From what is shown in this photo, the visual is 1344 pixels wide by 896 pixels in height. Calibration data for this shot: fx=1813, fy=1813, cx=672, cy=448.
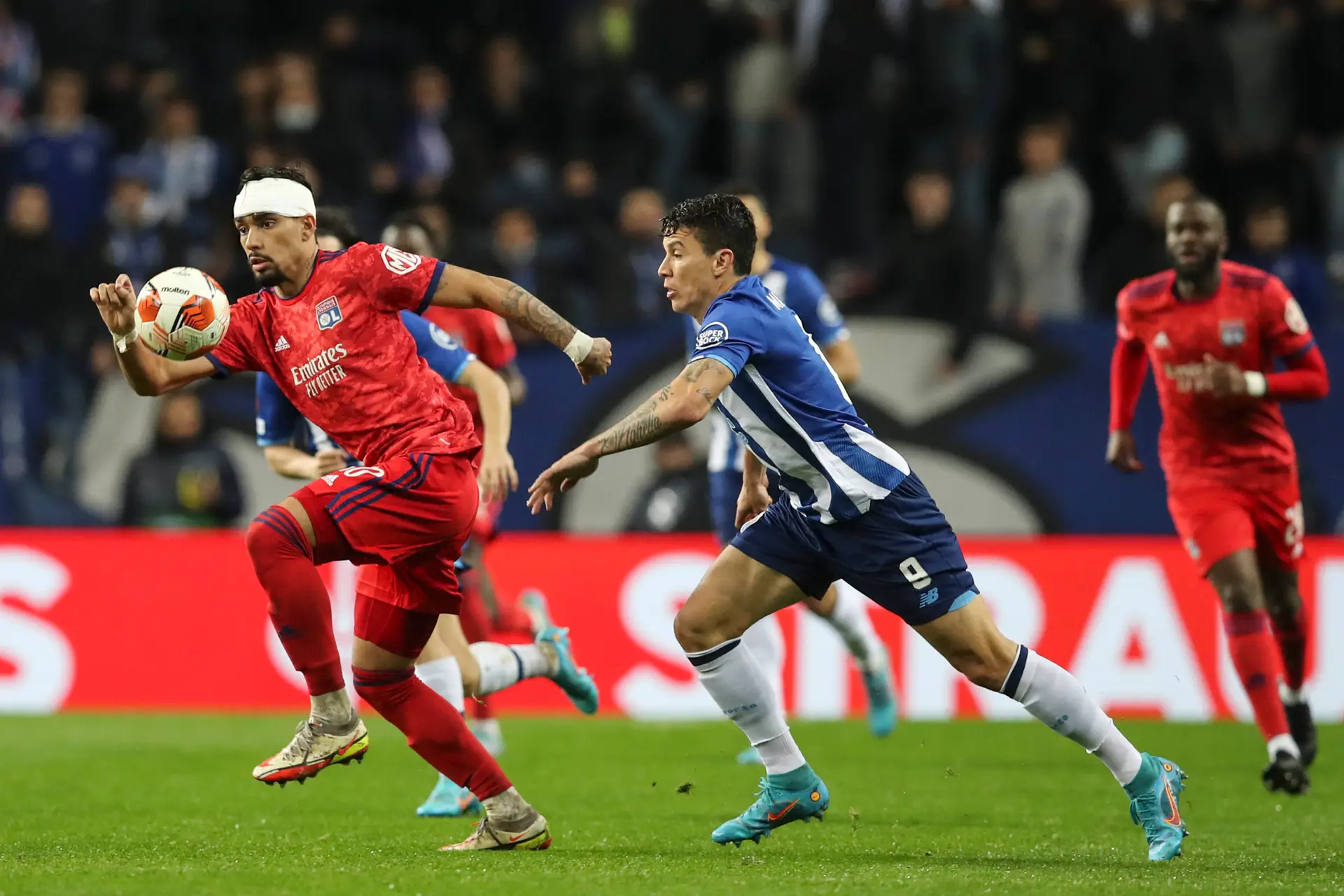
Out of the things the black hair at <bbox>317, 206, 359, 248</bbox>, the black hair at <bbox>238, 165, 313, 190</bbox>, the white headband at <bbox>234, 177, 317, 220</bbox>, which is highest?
the black hair at <bbox>238, 165, 313, 190</bbox>

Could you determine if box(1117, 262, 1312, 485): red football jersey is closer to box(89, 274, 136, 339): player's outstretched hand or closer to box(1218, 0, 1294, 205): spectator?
box(89, 274, 136, 339): player's outstretched hand

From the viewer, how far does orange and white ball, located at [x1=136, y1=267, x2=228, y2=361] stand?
641 cm

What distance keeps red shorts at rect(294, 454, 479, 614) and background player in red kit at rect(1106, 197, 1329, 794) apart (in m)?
3.93

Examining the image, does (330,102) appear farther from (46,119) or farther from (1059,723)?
(1059,723)

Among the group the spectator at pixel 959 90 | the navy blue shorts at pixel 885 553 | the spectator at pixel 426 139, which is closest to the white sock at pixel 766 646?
the navy blue shorts at pixel 885 553

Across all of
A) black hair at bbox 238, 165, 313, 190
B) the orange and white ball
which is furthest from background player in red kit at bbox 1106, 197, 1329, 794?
the orange and white ball

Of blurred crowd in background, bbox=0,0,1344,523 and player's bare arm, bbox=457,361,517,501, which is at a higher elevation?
blurred crowd in background, bbox=0,0,1344,523

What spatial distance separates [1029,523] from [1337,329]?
270cm

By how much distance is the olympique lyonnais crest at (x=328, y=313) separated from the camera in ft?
21.1

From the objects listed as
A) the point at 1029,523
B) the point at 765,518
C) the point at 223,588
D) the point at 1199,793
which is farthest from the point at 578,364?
the point at 1029,523

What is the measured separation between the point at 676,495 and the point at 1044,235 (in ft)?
12.4

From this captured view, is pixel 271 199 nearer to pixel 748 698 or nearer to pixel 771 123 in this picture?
pixel 748 698

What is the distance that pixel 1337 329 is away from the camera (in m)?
13.6

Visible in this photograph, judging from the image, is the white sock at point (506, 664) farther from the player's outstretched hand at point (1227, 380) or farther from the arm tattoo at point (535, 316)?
the player's outstretched hand at point (1227, 380)
